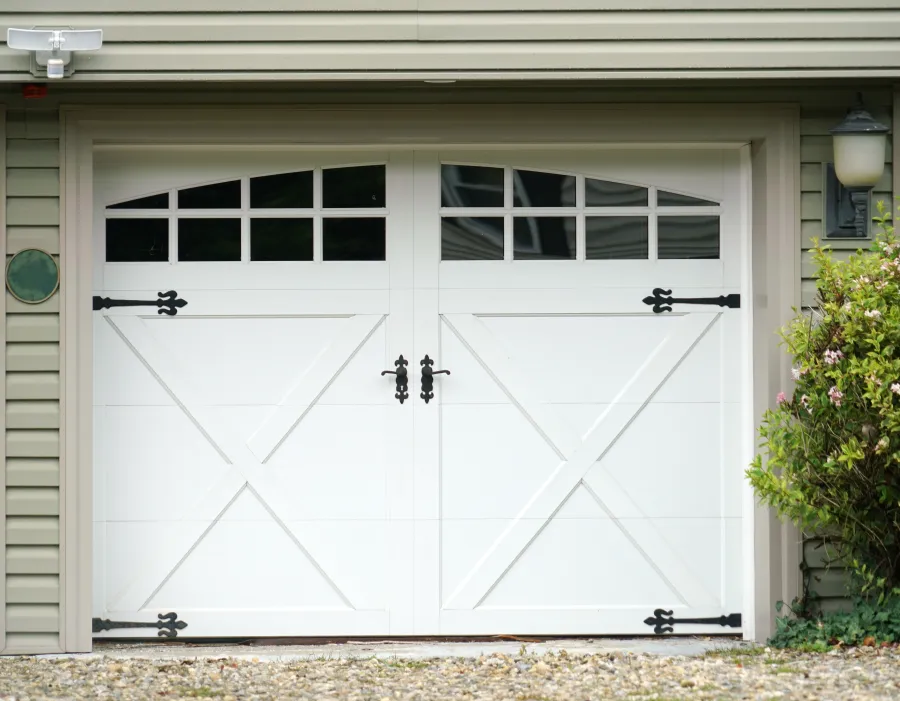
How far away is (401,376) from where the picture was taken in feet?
16.0

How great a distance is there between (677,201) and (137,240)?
2340 mm

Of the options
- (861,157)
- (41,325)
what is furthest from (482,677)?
(861,157)

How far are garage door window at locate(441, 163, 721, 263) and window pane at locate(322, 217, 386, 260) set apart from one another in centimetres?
28

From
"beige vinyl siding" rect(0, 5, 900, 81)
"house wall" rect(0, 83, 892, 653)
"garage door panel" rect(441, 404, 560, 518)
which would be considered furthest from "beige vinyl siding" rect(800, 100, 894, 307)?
"garage door panel" rect(441, 404, 560, 518)

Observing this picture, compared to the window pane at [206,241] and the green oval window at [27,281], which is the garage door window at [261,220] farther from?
the green oval window at [27,281]

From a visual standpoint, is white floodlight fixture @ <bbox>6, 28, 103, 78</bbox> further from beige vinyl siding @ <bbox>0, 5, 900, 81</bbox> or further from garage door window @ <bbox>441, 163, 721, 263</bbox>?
garage door window @ <bbox>441, 163, 721, 263</bbox>

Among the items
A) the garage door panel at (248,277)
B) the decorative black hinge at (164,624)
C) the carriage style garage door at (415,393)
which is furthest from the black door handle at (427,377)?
the decorative black hinge at (164,624)

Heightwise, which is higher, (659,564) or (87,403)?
(87,403)

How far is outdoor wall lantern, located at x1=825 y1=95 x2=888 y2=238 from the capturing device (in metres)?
4.55

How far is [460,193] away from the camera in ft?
16.2

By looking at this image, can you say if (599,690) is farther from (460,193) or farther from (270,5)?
(270,5)

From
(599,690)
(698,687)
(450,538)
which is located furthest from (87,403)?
(698,687)

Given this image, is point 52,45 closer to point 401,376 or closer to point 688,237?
point 401,376

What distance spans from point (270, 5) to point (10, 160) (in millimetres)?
1255
